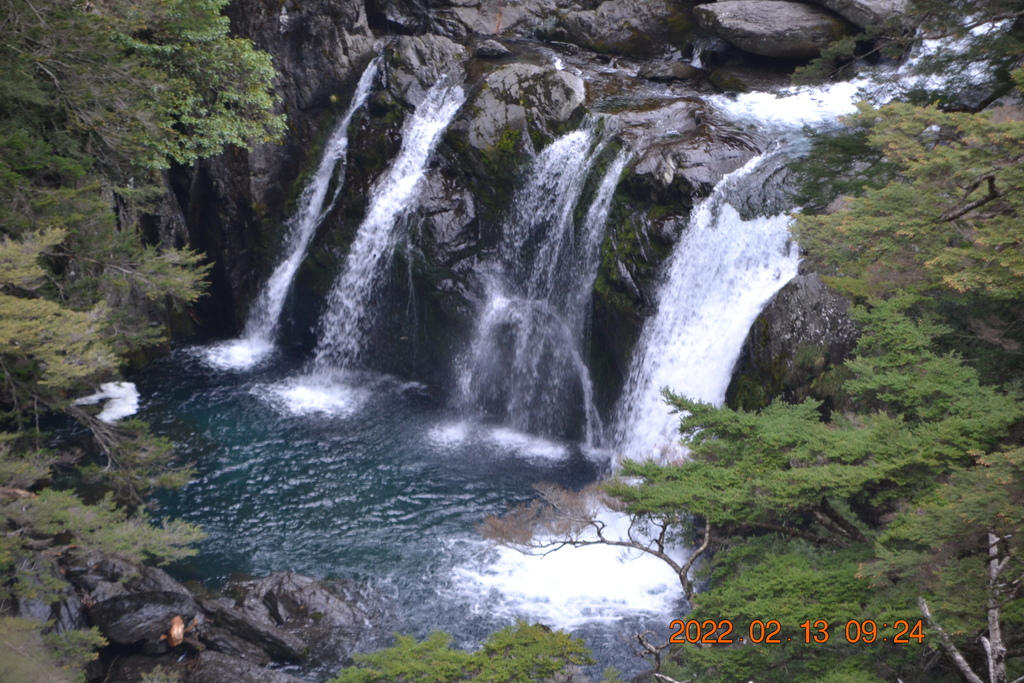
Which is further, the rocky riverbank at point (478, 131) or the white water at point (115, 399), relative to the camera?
the white water at point (115, 399)

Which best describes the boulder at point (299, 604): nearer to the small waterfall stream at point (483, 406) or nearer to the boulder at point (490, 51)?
the small waterfall stream at point (483, 406)

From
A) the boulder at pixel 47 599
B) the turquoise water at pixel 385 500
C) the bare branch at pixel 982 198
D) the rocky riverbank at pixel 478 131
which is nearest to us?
the bare branch at pixel 982 198

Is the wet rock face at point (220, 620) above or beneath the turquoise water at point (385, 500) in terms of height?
beneath

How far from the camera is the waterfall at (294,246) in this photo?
1756 centimetres

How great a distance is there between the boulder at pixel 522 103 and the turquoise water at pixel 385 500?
5.82m

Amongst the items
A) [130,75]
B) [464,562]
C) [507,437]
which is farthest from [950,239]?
[130,75]

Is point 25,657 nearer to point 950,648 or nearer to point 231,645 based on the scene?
point 231,645

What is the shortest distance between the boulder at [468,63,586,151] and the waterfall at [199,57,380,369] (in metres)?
3.57

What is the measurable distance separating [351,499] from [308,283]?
276 inches

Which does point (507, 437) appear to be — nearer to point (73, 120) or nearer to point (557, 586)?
point (557, 586)

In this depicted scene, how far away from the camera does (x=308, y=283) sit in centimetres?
1766
